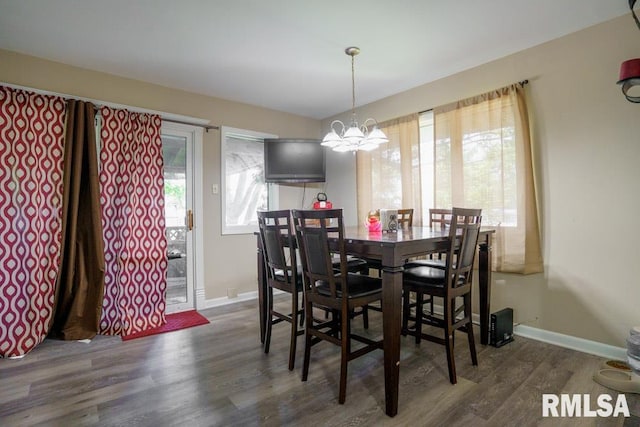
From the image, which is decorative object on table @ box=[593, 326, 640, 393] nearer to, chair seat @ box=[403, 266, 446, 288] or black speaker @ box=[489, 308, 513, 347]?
black speaker @ box=[489, 308, 513, 347]

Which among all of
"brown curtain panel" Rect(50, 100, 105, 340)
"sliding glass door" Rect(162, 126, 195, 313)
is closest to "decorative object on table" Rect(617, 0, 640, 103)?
"sliding glass door" Rect(162, 126, 195, 313)

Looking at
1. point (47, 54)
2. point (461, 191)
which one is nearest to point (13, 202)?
point (47, 54)

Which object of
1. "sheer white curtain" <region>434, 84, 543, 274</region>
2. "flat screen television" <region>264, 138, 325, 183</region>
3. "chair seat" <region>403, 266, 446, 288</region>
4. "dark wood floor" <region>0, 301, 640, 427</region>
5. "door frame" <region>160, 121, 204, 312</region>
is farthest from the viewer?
"flat screen television" <region>264, 138, 325, 183</region>

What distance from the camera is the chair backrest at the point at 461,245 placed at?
194 cm

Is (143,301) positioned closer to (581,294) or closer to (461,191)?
(461,191)

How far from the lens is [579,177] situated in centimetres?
251

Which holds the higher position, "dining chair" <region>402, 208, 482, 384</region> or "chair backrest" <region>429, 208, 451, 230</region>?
"chair backrest" <region>429, 208, 451, 230</region>

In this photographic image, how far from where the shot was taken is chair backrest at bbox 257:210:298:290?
2.21 meters

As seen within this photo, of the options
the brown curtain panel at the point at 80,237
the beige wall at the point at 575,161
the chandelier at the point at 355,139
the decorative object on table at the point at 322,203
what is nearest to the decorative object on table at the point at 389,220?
the chandelier at the point at 355,139

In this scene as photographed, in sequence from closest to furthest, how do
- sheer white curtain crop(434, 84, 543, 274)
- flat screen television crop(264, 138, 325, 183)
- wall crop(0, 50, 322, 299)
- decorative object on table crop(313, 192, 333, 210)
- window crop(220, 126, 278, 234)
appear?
1. sheer white curtain crop(434, 84, 543, 274)
2. wall crop(0, 50, 322, 299)
3. window crop(220, 126, 278, 234)
4. flat screen television crop(264, 138, 325, 183)
5. decorative object on table crop(313, 192, 333, 210)

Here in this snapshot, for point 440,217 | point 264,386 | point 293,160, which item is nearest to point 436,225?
point 440,217

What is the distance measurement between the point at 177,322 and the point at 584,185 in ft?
12.5

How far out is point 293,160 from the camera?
426 centimetres

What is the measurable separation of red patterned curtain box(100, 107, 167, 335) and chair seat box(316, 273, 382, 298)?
193cm
